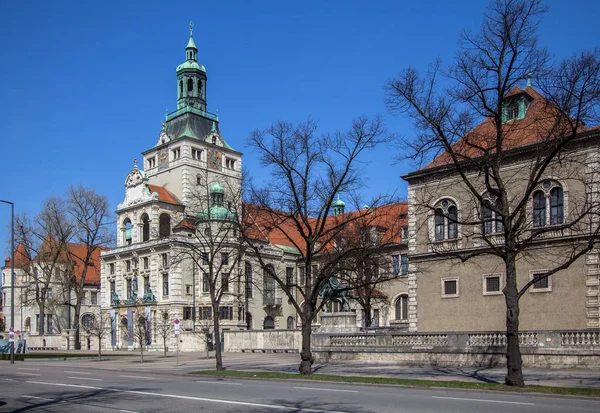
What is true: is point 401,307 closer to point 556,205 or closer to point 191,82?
point 556,205

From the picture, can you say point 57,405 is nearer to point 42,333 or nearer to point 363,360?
point 363,360

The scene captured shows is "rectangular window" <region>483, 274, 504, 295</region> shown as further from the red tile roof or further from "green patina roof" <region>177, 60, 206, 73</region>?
"green patina roof" <region>177, 60, 206, 73</region>

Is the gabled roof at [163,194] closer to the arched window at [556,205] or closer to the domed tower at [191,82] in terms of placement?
the domed tower at [191,82]

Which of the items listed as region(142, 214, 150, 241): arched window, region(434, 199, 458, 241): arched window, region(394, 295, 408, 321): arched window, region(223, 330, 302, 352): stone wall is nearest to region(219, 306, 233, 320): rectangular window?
region(223, 330, 302, 352): stone wall

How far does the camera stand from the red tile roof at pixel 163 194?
223ft

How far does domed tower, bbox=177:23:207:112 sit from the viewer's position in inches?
2872

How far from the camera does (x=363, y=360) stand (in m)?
31.4

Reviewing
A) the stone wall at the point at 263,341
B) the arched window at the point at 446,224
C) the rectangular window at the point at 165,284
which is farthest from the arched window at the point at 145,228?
the arched window at the point at 446,224

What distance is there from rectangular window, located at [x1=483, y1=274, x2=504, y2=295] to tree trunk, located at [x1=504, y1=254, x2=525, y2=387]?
17.0 metres

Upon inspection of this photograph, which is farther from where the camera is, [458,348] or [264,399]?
[458,348]

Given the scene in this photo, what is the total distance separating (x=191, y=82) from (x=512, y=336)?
59.8m

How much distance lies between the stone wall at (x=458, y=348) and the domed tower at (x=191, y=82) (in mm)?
45443

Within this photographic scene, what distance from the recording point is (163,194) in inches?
2699

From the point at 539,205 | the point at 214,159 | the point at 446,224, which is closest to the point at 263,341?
the point at 446,224
